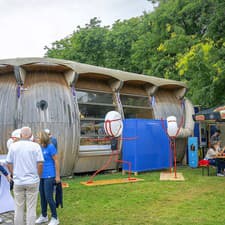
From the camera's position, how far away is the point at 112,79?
13945 mm

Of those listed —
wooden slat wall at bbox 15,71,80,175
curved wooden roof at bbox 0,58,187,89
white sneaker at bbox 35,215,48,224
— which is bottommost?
white sneaker at bbox 35,215,48,224

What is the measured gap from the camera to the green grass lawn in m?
6.61

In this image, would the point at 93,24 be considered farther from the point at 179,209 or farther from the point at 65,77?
the point at 179,209

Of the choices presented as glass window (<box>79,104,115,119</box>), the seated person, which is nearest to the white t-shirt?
glass window (<box>79,104,115,119</box>)

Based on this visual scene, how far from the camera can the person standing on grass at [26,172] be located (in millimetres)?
5527

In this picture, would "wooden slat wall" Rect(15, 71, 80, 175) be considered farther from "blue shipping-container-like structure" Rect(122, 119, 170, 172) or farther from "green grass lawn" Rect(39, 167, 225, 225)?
"blue shipping-container-like structure" Rect(122, 119, 170, 172)

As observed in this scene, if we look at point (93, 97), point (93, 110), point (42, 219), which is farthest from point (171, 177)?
point (42, 219)

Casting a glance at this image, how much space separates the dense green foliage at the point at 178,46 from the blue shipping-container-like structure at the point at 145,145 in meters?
2.21

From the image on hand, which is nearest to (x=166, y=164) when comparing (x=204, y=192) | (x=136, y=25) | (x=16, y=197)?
(x=204, y=192)

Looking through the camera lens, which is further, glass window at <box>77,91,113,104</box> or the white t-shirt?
glass window at <box>77,91,113,104</box>

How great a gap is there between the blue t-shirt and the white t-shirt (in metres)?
0.63

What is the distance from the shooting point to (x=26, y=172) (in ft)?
18.1

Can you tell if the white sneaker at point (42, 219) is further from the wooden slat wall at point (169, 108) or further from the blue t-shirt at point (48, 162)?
the wooden slat wall at point (169, 108)

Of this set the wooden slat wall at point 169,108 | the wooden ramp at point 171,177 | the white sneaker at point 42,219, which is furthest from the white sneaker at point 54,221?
the wooden slat wall at point 169,108
